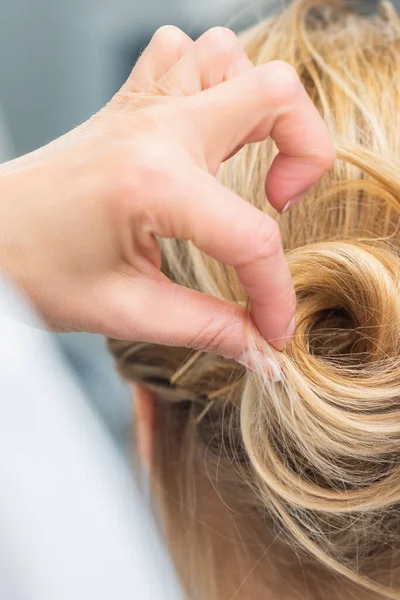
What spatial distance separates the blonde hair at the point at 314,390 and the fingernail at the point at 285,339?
13mm

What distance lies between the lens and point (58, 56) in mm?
1980

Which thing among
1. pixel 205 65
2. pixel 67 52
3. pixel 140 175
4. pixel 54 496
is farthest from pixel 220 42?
pixel 67 52

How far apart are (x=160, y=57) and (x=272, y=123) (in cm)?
18

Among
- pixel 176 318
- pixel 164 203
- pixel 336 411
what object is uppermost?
pixel 164 203

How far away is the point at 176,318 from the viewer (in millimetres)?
557

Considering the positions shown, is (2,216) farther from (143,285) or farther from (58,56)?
(58,56)

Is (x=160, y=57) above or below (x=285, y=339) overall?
above

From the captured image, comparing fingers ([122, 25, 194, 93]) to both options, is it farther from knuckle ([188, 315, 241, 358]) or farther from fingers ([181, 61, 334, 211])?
knuckle ([188, 315, 241, 358])

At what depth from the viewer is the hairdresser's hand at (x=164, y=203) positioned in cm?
49

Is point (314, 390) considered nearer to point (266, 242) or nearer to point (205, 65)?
point (266, 242)

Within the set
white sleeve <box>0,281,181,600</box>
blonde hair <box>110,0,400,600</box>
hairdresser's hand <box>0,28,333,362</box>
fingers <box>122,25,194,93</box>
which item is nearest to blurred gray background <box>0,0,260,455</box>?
blonde hair <box>110,0,400,600</box>

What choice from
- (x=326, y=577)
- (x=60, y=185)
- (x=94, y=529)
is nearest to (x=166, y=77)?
(x=60, y=185)

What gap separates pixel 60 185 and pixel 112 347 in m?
0.42

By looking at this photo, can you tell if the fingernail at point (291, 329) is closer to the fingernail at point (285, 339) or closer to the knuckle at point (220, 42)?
the fingernail at point (285, 339)
